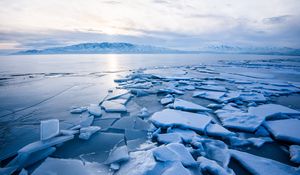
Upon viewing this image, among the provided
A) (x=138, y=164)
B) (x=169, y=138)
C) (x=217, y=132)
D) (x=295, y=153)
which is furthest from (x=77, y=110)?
(x=295, y=153)

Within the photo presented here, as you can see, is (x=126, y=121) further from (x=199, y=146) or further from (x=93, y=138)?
(x=199, y=146)

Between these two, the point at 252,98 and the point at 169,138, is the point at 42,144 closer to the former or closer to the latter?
the point at 169,138

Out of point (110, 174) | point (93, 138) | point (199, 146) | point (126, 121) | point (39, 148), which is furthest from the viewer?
point (126, 121)

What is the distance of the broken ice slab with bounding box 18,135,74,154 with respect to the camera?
6.37 feet

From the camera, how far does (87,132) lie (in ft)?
8.28

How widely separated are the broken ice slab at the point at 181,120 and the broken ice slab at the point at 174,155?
81cm

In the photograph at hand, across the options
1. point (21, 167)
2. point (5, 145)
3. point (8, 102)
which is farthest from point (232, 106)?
point (8, 102)

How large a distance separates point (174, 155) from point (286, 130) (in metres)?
2.08

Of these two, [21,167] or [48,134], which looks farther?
[48,134]

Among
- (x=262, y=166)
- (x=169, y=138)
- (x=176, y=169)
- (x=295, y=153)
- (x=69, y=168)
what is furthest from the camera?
(x=169, y=138)

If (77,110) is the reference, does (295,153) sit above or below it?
above

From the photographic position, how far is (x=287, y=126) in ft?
9.11

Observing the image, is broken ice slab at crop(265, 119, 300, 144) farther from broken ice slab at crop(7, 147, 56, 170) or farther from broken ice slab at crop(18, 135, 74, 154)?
broken ice slab at crop(7, 147, 56, 170)

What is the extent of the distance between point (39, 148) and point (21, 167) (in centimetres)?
26
